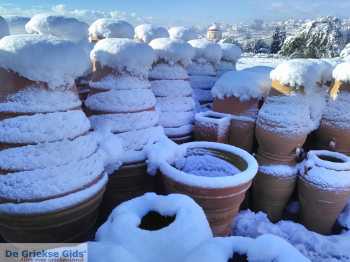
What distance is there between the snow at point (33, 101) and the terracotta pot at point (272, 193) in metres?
2.35

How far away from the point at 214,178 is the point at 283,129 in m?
1.23

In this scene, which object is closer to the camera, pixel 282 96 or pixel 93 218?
pixel 93 218

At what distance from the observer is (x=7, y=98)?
1.71 metres

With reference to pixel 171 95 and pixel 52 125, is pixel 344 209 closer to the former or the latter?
pixel 171 95

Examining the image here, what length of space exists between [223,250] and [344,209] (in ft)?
9.73

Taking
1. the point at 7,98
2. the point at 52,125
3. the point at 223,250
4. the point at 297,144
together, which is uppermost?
the point at 7,98

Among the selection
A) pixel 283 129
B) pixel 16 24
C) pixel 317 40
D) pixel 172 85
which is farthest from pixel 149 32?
pixel 317 40

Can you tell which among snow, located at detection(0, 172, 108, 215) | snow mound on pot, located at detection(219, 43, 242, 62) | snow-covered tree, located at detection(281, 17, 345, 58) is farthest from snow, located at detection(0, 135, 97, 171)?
snow-covered tree, located at detection(281, 17, 345, 58)

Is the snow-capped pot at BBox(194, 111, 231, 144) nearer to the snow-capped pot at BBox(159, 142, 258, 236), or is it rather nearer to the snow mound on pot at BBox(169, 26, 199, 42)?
the snow-capped pot at BBox(159, 142, 258, 236)

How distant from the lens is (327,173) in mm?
3121

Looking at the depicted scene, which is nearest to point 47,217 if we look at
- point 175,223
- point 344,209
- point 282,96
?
point 175,223

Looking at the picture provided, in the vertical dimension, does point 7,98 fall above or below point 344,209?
above

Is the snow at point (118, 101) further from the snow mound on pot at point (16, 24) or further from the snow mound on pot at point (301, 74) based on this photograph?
the snow mound on pot at point (301, 74)

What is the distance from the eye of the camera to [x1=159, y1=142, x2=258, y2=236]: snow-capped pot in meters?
2.22
